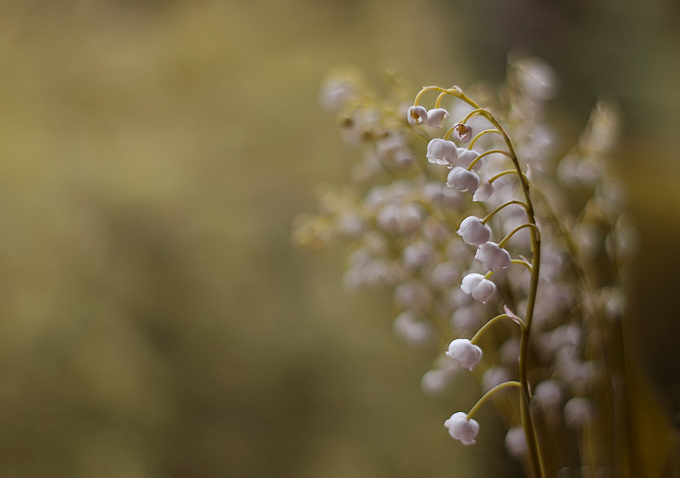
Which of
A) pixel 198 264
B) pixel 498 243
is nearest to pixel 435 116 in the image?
pixel 498 243

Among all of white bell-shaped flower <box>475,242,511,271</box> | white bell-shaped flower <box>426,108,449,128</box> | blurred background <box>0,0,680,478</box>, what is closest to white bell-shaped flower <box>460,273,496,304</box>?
white bell-shaped flower <box>475,242,511,271</box>

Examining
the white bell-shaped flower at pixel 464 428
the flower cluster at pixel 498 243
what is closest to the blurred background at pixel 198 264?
the flower cluster at pixel 498 243

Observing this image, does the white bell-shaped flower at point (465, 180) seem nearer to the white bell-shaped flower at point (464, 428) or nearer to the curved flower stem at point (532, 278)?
the curved flower stem at point (532, 278)

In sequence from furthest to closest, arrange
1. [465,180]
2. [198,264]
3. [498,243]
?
1. [198,264]
2. [498,243]
3. [465,180]

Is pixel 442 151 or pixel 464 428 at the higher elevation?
pixel 442 151

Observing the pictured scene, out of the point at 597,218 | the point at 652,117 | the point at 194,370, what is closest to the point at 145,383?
the point at 194,370

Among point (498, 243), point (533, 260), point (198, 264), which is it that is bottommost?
point (533, 260)

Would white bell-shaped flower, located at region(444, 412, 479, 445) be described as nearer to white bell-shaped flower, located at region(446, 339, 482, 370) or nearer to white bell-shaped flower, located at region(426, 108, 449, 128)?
white bell-shaped flower, located at region(446, 339, 482, 370)

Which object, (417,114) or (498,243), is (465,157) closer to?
(417,114)
